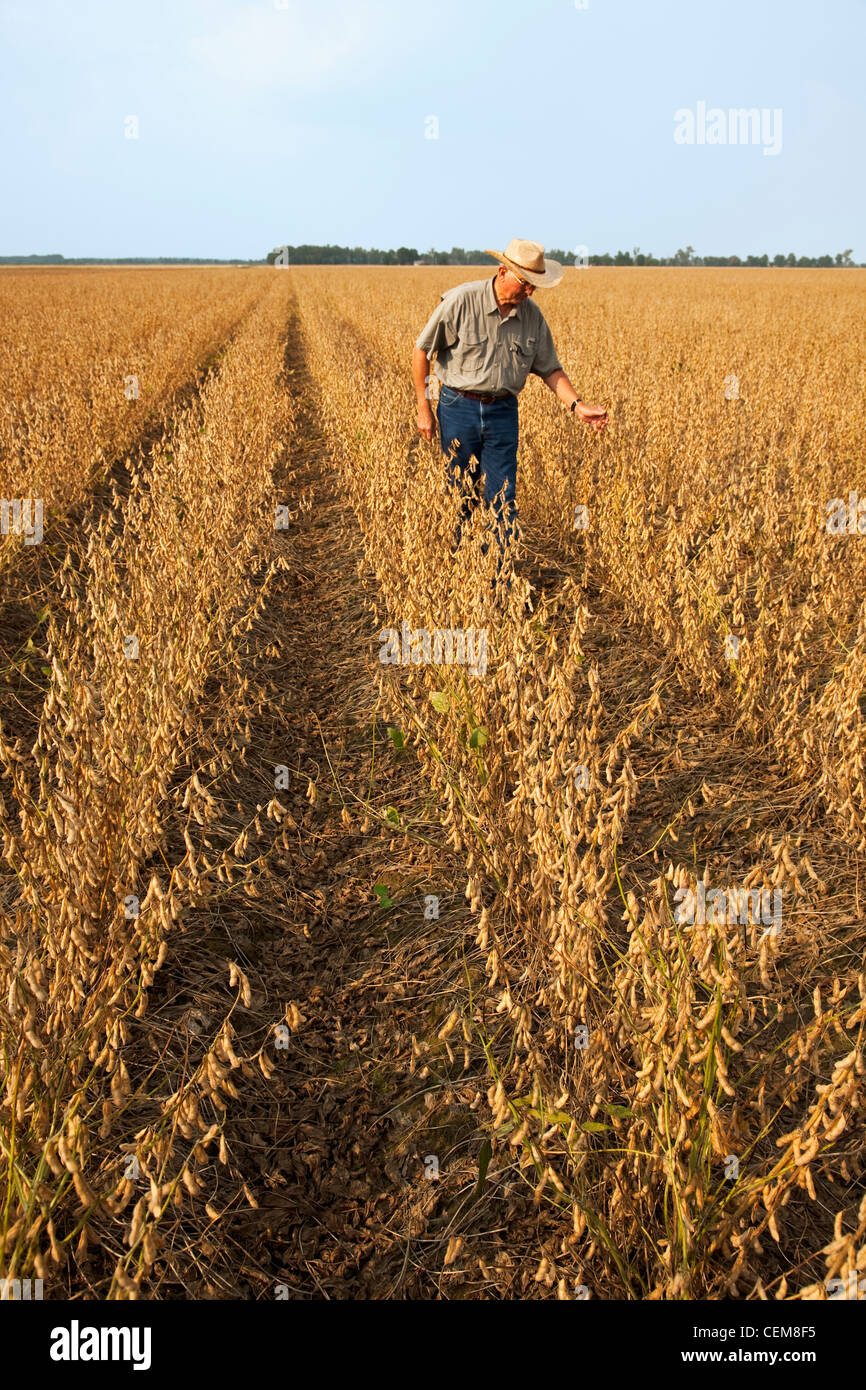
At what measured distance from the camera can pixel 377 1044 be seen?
2.17 m

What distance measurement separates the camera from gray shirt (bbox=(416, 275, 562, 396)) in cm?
420

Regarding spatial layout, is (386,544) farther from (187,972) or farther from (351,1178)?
(351,1178)

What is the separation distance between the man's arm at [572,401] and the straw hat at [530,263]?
0.49 metres

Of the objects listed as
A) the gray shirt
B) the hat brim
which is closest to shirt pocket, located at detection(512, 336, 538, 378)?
the gray shirt

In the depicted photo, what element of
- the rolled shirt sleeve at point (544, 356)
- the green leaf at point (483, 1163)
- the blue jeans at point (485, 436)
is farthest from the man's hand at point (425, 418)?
the green leaf at point (483, 1163)

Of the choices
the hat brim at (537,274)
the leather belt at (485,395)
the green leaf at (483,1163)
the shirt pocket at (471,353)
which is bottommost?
the green leaf at (483,1163)

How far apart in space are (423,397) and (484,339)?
427 millimetres

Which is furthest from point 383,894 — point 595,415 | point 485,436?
point 485,436

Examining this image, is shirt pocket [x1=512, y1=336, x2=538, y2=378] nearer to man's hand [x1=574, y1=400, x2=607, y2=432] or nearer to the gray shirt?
the gray shirt

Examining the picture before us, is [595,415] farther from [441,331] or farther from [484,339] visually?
[441,331]

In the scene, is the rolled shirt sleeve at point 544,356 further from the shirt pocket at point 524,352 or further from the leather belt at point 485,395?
the leather belt at point 485,395

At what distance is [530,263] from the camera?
12.9ft

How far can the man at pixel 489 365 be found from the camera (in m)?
4.18
